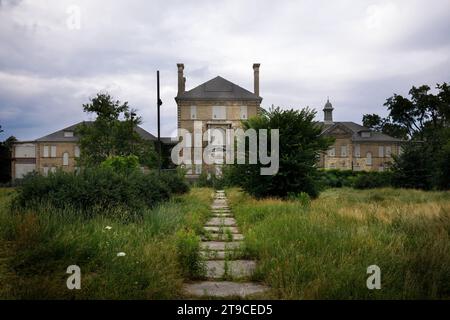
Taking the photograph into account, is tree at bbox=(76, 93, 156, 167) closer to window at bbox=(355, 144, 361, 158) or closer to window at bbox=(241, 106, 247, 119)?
window at bbox=(241, 106, 247, 119)

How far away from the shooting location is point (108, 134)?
3112cm

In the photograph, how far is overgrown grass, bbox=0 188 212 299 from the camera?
393 cm

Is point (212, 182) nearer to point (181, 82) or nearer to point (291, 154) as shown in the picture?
point (181, 82)

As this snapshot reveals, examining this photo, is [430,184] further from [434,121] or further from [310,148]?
[434,121]

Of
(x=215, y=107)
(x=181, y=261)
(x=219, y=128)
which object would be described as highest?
(x=215, y=107)

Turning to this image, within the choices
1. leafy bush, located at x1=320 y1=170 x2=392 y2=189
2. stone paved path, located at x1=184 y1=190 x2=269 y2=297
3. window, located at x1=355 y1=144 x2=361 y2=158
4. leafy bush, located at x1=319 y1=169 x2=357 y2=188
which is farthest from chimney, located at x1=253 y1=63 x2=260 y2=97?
stone paved path, located at x1=184 y1=190 x2=269 y2=297

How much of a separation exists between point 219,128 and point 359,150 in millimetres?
24123

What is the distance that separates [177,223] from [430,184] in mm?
26293

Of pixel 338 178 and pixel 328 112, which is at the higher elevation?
pixel 328 112

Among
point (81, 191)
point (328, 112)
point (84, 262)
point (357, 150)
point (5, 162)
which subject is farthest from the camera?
point (328, 112)

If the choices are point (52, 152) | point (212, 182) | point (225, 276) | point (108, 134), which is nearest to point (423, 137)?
point (212, 182)

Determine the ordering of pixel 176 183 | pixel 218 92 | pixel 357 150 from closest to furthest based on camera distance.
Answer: pixel 176 183 < pixel 218 92 < pixel 357 150

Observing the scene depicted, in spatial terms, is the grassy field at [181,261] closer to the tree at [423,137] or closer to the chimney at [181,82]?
the tree at [423,137]
